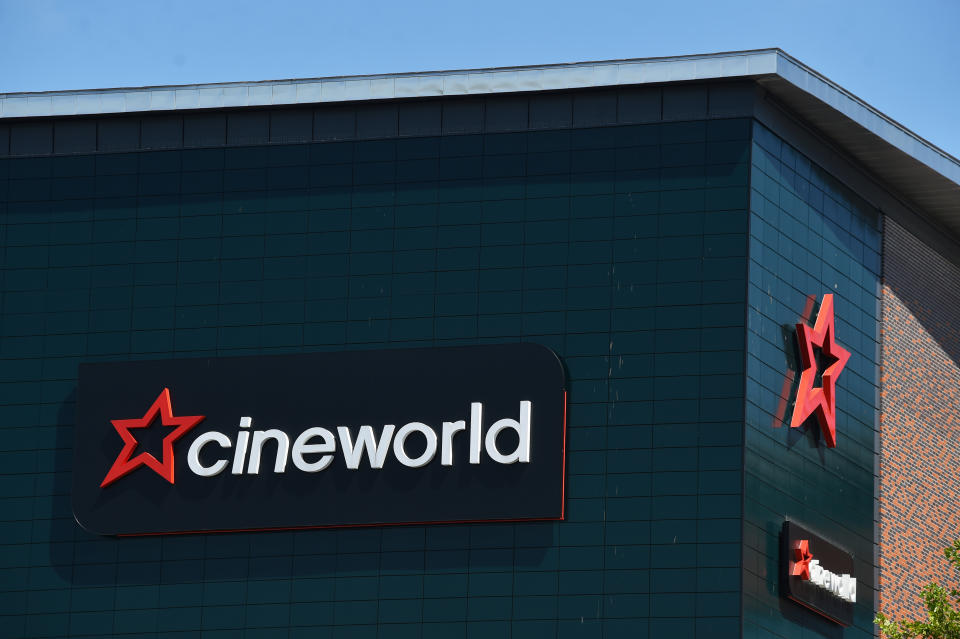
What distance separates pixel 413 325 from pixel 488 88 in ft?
22.5

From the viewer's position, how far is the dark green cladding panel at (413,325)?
2100 inches

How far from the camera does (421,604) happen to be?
53.9 m

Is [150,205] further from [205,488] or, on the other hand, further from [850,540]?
[850,540]

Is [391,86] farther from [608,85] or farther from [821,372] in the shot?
[821,372]

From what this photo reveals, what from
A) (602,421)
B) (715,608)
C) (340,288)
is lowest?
(715,608)

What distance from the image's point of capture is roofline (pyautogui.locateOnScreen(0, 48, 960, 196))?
55.7 m

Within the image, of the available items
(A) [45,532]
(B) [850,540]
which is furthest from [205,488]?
(B) [850,540]

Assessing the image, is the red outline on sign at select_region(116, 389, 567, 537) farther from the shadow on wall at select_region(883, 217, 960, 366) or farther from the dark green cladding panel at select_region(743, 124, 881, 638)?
the shadow on wall at select_region(883, 217, 960, 366)

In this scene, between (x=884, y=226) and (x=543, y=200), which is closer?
(x=543, y=200)

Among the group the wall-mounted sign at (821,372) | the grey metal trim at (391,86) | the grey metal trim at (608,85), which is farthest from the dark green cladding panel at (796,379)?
the grey metal trim at (391,86)

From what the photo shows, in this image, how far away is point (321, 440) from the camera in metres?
55.8

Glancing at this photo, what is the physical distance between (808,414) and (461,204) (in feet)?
36.2

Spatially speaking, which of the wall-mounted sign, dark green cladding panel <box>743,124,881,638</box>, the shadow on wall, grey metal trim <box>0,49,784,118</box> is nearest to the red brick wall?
the shadow on wall

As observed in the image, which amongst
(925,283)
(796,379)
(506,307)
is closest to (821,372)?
(796,379)
